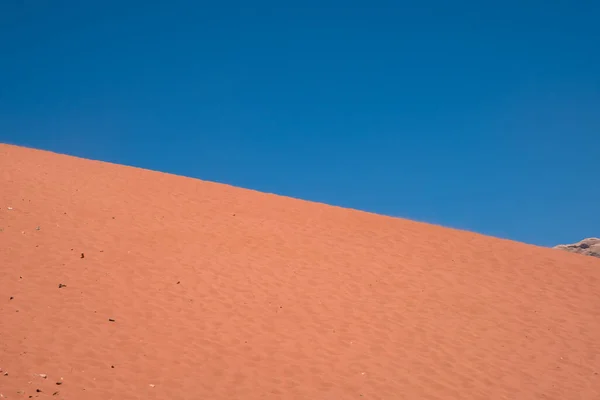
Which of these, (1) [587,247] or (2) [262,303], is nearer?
(2) [262,303]

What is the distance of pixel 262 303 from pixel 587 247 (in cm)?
2205

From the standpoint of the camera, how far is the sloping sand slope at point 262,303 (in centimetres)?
878

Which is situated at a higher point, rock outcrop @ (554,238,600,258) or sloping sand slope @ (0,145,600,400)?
rock outcrop @ (554,238,600,258)

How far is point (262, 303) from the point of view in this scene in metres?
12.0

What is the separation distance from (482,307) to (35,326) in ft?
32.1

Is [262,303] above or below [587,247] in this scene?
below

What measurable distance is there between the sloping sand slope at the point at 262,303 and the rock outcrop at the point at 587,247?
9202 mm

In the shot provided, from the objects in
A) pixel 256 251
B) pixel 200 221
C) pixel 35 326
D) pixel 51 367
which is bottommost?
pixel 51 367

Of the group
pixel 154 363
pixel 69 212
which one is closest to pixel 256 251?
pixel 69 212

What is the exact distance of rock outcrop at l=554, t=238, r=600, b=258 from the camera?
27.2 meters

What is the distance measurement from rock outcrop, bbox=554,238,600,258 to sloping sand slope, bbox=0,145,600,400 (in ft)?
30.2

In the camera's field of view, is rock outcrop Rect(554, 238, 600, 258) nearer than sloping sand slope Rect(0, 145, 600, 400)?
No

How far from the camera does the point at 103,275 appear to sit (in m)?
11.8

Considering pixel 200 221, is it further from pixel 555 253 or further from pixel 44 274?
pixel 555 253
